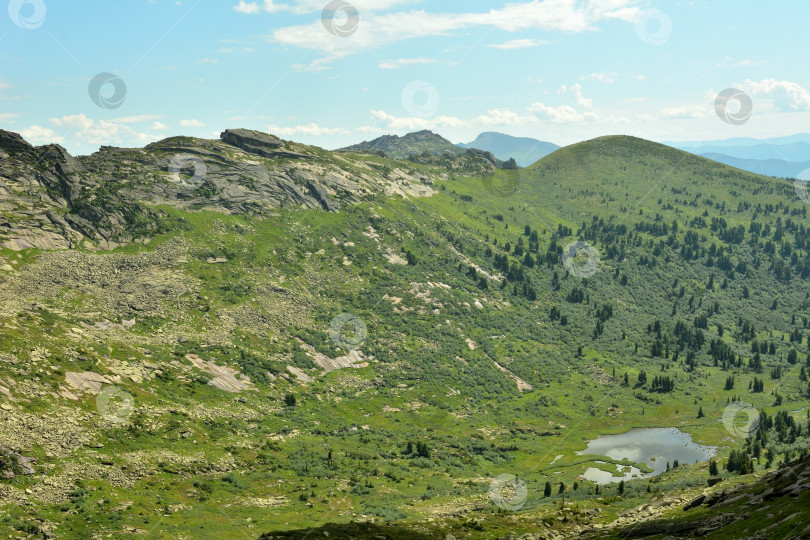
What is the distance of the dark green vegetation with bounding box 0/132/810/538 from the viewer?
6219 cm

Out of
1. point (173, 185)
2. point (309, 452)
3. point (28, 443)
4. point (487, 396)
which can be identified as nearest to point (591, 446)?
point (487, 396)
